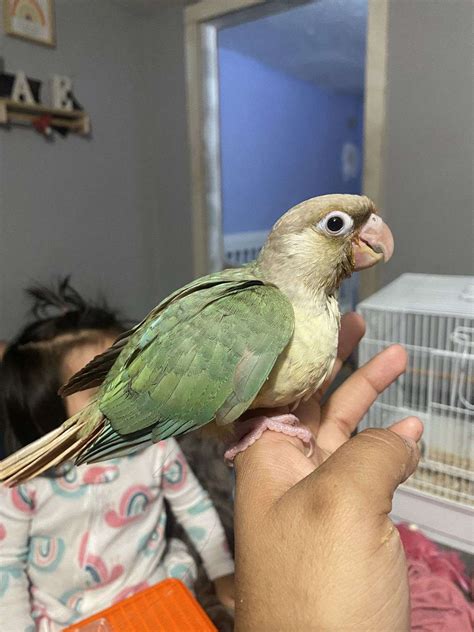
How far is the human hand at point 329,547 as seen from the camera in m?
0.40

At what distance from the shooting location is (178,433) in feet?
1.60

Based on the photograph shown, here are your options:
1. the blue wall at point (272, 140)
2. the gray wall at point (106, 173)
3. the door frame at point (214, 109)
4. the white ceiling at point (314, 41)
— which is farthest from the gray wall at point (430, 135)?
the gray wall at point (106, 173)

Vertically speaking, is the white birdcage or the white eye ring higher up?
the white eye ring

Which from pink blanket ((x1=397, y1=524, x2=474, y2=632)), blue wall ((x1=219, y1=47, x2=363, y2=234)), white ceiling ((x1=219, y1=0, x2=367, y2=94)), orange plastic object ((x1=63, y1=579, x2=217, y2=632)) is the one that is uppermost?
white ceiling ((x1=219, y1=0, x2=367, y2=94))

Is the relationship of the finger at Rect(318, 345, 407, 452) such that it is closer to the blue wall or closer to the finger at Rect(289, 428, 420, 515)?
the finger at Rect(289, 428, 420, 515)

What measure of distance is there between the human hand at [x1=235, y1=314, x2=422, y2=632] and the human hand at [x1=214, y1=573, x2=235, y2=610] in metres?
0.49

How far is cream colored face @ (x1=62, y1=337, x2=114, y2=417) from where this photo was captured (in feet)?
2.85

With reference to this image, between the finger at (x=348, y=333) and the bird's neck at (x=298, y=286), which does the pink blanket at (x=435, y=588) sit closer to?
the finger at (x=348, y=333)

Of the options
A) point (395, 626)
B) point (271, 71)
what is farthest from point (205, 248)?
point (395, 626)

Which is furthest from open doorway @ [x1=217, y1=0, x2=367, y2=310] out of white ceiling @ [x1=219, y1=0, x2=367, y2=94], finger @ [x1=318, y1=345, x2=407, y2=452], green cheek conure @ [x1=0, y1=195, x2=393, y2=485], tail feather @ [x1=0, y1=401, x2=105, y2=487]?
tail feather @ [x1=0, y1=401, x2=105, y2=487]

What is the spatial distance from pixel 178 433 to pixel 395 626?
269 millimetres

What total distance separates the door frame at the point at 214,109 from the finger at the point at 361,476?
95 centimetres

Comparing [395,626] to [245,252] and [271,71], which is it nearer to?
[245,252]

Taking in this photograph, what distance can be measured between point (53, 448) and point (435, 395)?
71cm
